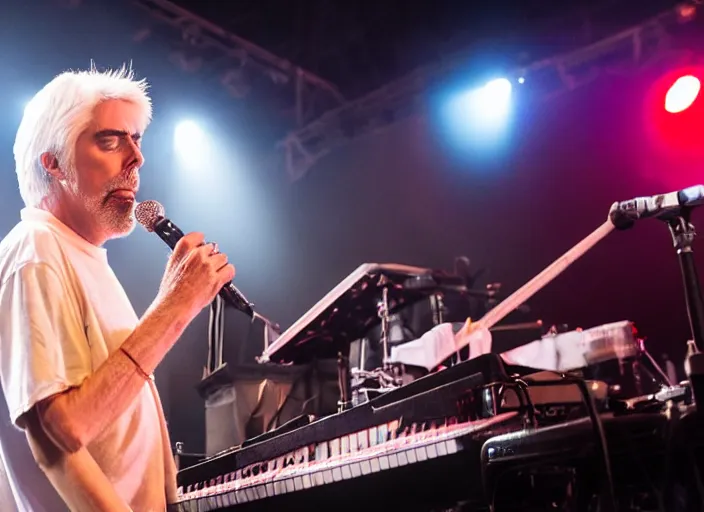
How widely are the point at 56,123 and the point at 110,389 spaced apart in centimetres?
66

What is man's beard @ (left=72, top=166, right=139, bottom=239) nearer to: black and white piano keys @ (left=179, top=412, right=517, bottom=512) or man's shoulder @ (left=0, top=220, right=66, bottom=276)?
man's shoulder @ (left=0, top=220, right=66, bottom=276)

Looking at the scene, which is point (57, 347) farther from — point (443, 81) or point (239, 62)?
point (443, 81)

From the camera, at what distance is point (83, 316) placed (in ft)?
4.85

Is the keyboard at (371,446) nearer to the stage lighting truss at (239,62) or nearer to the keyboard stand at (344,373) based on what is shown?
the keyboard stand at (344,373)

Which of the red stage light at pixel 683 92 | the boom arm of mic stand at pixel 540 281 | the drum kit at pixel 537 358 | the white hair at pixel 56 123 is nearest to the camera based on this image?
the drum kit at pixel 537 358

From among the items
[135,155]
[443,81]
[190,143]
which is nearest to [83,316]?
[135,155]

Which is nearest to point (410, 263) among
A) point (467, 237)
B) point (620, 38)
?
point (467, 237)

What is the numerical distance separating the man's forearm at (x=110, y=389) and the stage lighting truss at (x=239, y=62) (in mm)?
4718

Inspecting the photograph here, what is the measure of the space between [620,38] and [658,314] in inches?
83.9

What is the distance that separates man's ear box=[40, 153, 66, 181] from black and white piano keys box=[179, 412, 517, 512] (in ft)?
2.71

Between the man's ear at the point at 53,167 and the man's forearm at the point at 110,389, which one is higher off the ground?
the man's ear at the point at 53,167

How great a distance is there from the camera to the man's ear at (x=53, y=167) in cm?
160

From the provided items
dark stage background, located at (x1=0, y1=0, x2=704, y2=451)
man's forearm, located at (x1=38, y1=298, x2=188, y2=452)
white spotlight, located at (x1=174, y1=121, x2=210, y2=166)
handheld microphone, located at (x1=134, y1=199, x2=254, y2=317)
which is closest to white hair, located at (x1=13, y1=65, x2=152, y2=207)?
handheld microphone, located at (x1=134, y1=199, x2=254, y2=317)

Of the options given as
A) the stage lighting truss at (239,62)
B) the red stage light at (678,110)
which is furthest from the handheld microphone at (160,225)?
the red stage light at (678,110)
